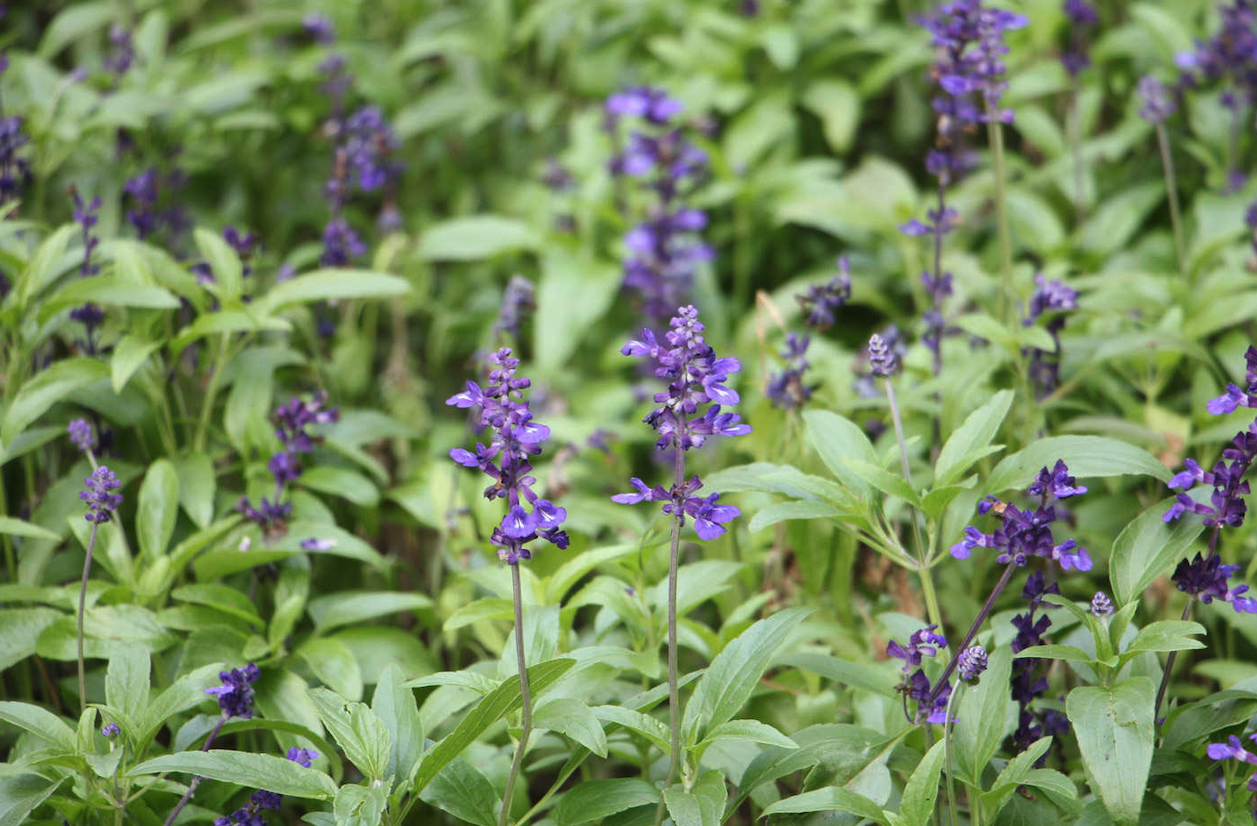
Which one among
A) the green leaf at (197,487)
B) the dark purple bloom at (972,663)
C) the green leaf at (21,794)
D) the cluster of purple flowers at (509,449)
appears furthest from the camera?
the green leaf at (197,487)

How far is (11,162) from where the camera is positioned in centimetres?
332

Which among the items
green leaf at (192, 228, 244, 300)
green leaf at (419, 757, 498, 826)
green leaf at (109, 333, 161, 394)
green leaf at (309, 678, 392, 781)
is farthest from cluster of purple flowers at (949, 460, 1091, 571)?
green leaf at (192, 228, 244, 300)

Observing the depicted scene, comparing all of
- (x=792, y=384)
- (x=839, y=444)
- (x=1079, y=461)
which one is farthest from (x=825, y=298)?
(x=1079, y=461)

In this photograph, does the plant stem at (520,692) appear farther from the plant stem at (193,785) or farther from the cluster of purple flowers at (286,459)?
the cluster of purple flowers at (286,459)

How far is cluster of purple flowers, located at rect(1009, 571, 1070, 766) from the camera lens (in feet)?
6.79

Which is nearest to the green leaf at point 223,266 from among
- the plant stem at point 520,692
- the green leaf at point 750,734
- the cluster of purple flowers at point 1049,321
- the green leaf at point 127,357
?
the green leaf at point 127,357

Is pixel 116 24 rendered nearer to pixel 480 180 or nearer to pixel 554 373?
pixel 480 180

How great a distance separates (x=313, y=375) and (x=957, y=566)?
2.02 meters

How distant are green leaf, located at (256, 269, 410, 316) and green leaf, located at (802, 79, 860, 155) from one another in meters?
2.09

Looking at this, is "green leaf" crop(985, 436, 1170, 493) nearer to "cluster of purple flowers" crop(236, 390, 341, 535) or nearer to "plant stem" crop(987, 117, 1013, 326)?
"plant stem" crop(987, 117, 1013, 326)

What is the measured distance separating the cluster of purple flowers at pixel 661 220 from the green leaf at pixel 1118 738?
7.74 ft

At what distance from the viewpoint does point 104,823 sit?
2.18 meters

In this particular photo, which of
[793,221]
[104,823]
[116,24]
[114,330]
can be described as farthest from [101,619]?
[116,24]

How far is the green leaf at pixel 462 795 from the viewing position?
2006 mm
